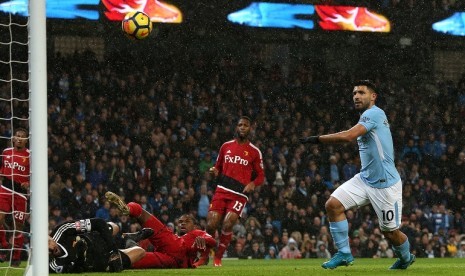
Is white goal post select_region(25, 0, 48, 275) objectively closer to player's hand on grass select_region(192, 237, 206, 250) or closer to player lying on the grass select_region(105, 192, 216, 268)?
player lying on the grass select_region(105, 192, 216, 268)

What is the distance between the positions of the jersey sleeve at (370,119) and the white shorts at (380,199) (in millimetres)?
703

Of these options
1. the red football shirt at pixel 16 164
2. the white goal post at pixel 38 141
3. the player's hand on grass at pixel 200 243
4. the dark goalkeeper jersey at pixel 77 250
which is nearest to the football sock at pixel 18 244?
the red football shirt at pixel 16 164

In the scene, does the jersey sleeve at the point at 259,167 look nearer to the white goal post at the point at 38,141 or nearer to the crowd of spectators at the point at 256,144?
the crowd of spectators at the point at 256,144

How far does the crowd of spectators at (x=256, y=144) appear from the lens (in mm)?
20766

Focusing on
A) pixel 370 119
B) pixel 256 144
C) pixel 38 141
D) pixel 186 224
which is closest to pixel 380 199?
pixel 370 119

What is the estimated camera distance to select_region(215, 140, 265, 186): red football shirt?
13.4 m

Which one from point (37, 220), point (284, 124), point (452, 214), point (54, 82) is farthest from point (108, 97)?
point (37, 220)

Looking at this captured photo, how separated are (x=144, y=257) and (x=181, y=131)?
13.0 m

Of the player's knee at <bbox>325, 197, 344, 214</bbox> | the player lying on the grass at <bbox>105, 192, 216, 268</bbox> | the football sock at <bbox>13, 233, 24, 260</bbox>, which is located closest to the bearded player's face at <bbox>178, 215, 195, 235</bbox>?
the player lying on the grass at <bbox>105, 192, 216, 268</bbox>

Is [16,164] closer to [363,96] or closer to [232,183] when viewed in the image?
[232,183]

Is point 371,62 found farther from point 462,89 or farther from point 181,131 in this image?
point 181,131

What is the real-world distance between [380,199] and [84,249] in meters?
3.21

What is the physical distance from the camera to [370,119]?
9828 mm

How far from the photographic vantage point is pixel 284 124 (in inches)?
1028
